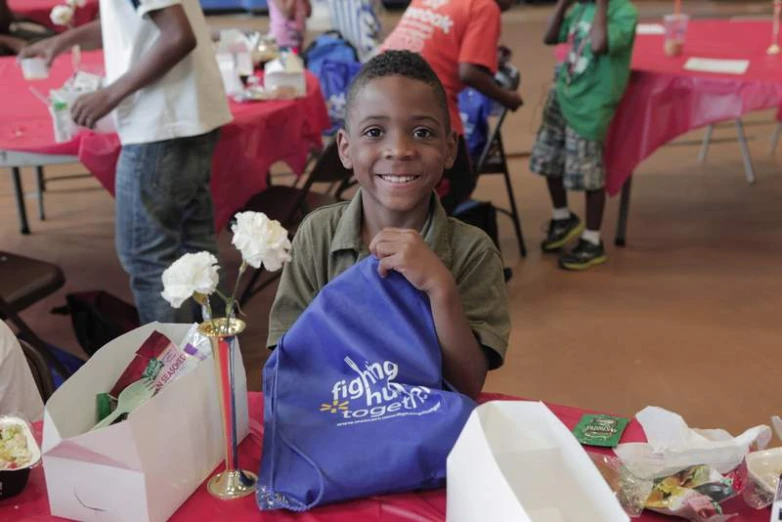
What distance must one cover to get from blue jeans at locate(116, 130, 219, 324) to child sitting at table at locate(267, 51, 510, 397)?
1.14 meters

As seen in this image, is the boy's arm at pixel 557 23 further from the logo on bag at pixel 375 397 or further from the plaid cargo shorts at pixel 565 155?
the logo on bag at pixel 375 397

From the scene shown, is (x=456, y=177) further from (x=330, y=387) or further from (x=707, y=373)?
(x=330, y=387)

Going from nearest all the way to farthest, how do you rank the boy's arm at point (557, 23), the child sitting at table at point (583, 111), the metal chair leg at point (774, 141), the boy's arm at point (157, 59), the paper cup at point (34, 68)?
1. the boy's arm at point (157, 59)
2. the paper cup at point (34, 68)
3. the child sitting at table at point (583, 111)
4. the boy's arm at point (557, 23)
5. the metal chair leg at point (774, 141)

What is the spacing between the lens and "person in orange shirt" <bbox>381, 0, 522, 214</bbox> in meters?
3.16

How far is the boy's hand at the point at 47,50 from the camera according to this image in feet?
9.90

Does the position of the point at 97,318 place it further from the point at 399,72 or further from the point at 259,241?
the point at 259,241

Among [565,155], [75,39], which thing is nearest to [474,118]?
[565,155]

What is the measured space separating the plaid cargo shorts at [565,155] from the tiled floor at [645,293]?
0.39 meters

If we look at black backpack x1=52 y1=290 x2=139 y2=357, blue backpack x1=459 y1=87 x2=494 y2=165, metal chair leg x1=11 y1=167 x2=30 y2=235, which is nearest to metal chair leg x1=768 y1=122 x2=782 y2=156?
blue backpack x1=459 y1=87 x2=494 y2=165

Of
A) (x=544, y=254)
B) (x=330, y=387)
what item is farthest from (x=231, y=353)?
(x=544, y=254)

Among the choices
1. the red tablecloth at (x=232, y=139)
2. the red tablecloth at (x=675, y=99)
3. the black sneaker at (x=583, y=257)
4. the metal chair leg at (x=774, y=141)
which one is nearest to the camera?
the red tablecloth at (x=232, y=139)

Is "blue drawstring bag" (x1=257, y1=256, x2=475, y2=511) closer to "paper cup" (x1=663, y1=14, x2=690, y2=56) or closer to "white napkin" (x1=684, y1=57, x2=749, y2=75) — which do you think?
"white napkin" (x1=684, y1=57, x2=749, y2=75)

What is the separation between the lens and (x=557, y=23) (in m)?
4.08

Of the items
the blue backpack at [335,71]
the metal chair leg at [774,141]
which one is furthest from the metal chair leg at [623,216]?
the metal chair leg at [774,141]
